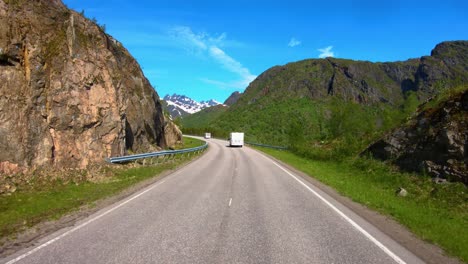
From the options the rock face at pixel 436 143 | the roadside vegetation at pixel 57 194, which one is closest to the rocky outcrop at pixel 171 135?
the roadside vegetation at pixel 57 194

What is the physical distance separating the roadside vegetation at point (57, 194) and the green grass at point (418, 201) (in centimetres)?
973

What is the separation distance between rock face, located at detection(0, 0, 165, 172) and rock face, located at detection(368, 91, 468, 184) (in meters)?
17.6

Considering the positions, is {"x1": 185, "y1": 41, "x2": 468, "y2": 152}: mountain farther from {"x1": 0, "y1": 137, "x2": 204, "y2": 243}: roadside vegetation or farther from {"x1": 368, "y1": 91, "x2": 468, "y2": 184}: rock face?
{"x1": 0, "y1": 137, "x2": 204, "y2": 243}: roadside vegetation

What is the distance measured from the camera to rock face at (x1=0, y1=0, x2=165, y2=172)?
16.7 m

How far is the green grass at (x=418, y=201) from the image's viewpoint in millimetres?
8945

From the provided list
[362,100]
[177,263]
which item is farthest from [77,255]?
[362,100]

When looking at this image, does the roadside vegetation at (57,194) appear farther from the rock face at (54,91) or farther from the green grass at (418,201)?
the green grass at (418,201)

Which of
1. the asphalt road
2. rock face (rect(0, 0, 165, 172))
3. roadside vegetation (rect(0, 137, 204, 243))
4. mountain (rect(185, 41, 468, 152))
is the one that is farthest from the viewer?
mountain (rect(185, 41, 468, 152))

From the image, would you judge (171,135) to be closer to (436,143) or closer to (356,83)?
(436,143)

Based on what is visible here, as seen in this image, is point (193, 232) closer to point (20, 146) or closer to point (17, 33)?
point (20, 146)

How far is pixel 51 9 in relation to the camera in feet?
71.6

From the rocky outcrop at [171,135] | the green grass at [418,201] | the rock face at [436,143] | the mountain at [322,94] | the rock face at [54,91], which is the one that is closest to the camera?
the green grass at [418,201]

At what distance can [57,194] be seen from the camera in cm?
1337

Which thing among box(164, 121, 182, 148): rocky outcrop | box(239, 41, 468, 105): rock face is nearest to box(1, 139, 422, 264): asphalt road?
box(164, 121, 182, 148): rocky outcrop
